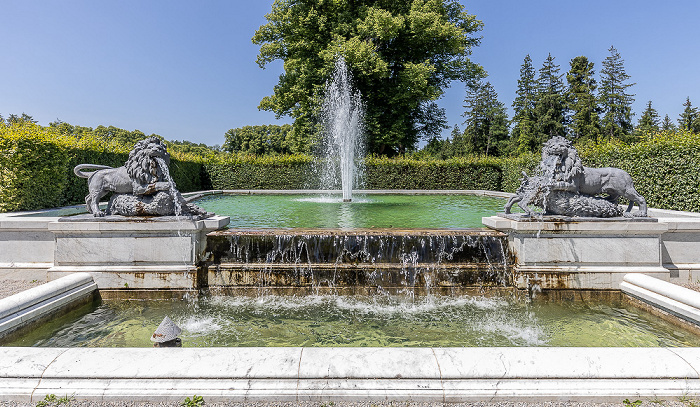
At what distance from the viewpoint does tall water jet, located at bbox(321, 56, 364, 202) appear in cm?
1898

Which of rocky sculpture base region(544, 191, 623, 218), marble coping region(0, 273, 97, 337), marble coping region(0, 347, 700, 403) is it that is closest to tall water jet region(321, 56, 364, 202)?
rocky sculpture base region(544, 191, 623, 218)

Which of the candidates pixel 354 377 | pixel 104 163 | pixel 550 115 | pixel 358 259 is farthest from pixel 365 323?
pixel 550 115

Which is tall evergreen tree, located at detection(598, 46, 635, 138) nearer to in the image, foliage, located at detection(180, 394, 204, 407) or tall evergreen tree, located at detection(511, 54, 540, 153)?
tall evergreen tree, located at detection(511, 54, 540, 153)

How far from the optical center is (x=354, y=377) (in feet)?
7.66

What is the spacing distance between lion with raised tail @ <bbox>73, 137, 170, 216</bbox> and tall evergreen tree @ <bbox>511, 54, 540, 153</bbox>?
131 ft

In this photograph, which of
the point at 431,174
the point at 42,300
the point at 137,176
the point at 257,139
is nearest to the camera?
the point at 42,300

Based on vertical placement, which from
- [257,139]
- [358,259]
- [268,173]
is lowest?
[358,259]

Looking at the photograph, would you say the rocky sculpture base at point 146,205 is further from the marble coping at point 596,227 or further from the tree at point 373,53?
the tree at point 373,53

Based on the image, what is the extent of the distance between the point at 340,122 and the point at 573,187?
50.7ft

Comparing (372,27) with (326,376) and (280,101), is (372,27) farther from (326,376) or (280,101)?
(326,376)

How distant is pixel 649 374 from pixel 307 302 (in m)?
3.43

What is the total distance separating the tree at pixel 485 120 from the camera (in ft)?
149

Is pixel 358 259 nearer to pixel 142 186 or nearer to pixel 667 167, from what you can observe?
pixel 142 186

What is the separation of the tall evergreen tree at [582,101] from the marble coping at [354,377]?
39.5 m
